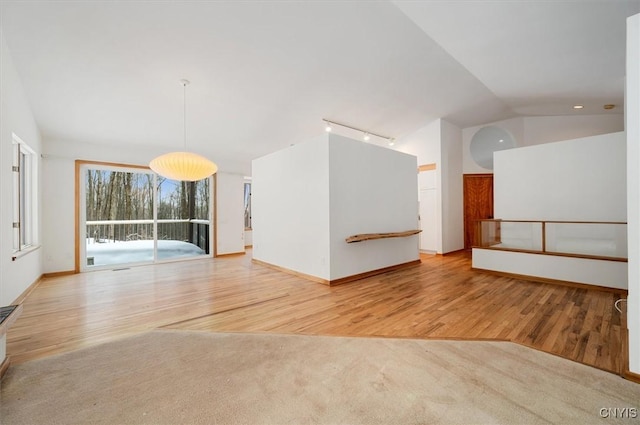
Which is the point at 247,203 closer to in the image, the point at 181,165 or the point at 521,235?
the point at 181,165

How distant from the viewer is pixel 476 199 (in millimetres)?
8203

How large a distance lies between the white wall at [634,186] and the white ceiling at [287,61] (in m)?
1.89

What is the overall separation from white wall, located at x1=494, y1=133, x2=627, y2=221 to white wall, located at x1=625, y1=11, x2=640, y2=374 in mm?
4264

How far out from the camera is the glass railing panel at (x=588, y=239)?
4.02m

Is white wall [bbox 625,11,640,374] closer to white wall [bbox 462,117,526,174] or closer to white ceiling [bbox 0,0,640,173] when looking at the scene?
white ceiling [bbox 0,0,640,173]

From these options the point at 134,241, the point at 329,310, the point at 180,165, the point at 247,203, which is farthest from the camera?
the point at 247,203

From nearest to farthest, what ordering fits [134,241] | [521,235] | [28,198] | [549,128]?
[28,198], [521,235], [134,241], [549,128]

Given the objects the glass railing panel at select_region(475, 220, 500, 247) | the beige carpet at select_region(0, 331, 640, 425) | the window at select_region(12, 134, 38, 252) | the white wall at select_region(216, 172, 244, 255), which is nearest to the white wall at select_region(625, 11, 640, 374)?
the beige carpet at select_region(0, 331, 640, 425)

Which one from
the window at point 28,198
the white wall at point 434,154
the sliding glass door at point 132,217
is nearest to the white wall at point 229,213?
the sliding glass door at point 132,217

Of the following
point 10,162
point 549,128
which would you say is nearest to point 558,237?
point 549,128

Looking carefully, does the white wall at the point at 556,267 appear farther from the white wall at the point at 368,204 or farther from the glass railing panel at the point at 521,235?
the white wall at the point at 368,204

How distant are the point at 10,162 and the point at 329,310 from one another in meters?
4.17

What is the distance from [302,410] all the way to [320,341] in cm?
88

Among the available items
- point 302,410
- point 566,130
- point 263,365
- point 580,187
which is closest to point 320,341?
point 263,365
